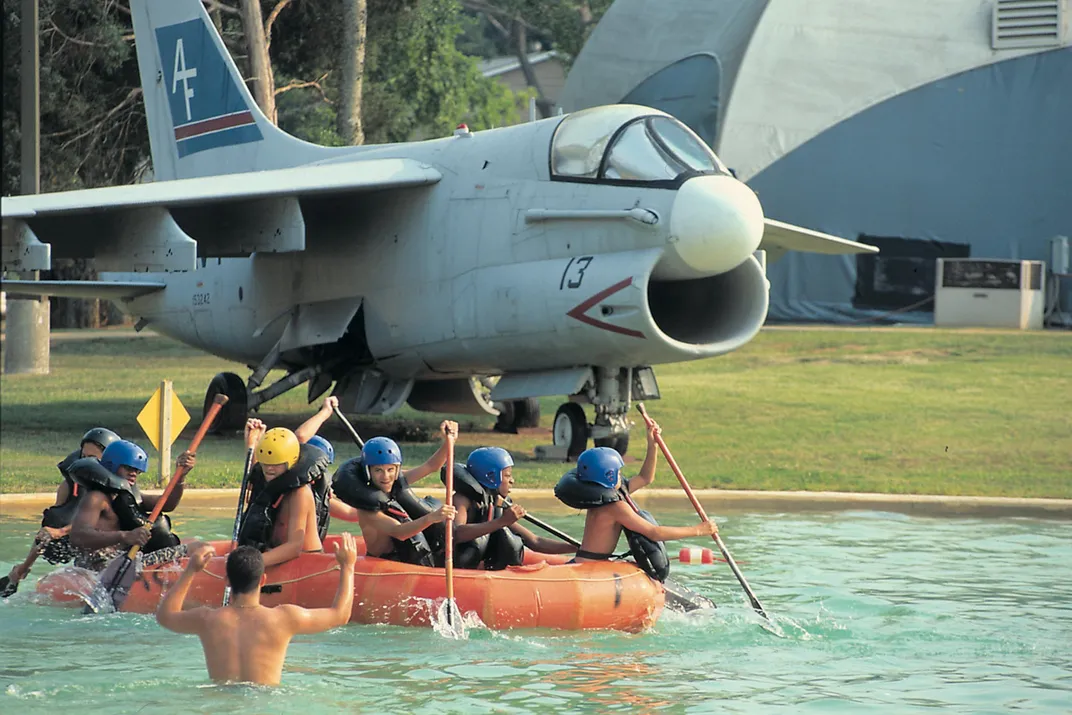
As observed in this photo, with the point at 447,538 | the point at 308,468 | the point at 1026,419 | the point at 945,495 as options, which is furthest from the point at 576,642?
the point at 1026,419

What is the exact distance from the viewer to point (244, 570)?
961 centimetres

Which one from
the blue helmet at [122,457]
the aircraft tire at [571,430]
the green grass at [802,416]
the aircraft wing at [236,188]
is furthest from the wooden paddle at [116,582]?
the aircraft tire at [571,430]

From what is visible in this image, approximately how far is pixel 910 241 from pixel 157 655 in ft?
105

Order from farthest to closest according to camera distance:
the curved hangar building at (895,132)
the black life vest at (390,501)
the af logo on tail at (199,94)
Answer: the curved hangar building at (895,132) < the af logo on tail at (199,94) < the black life vest at (390,501)

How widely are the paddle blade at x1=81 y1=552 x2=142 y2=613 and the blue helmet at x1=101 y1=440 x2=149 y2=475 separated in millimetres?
702

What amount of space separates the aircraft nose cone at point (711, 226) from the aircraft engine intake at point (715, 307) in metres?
1.22

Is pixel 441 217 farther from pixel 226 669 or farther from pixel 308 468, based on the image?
pixel 226 669

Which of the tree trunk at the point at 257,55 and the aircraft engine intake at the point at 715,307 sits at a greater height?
the tree trunk at the point at 257,55

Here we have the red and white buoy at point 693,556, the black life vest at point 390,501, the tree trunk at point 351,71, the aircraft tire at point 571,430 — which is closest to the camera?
the black life vest at point 390,501

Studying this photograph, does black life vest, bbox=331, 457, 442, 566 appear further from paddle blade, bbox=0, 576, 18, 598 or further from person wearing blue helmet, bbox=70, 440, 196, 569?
paddle blade, bbox=0, 576, 18, 598

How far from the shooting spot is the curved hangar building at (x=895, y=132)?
133 ft

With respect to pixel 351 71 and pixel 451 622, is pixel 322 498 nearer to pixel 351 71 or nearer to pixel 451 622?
pixel 451 622

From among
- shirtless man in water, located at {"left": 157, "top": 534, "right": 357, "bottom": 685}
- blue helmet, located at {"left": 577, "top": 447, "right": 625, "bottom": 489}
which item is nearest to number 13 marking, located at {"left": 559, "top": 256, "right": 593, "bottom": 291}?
blue helmet, located at {"left": 577, "top": 447, "right": 625, "bottom": 489}

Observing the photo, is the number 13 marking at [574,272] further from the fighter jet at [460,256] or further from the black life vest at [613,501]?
the black life vest at [613,501]
